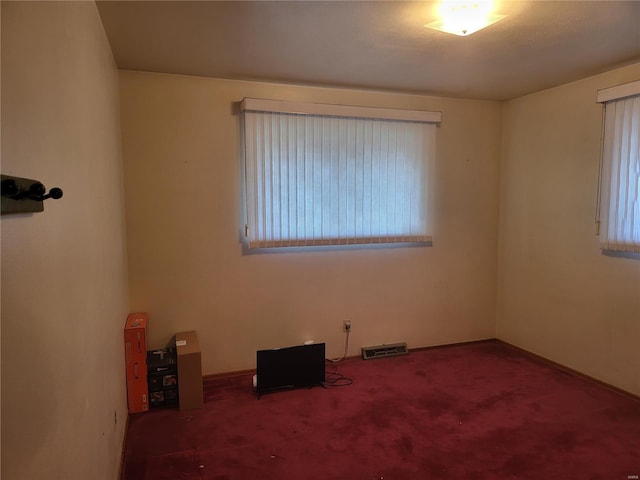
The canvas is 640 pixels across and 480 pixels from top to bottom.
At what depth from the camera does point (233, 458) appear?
7.94 feet

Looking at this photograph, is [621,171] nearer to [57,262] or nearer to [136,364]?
[57,262]

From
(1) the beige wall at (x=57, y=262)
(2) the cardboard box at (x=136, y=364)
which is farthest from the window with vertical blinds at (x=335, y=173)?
(1) the beige wall at (x=57, y=262)

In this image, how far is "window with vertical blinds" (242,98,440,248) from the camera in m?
3.43

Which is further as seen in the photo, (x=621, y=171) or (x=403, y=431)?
(x=621, y=171)

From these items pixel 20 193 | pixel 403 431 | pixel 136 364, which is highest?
pixel 20 193

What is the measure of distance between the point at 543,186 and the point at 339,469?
9.97 feet

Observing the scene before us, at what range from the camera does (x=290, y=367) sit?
129 inches

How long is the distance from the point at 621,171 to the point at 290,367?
2.96 m

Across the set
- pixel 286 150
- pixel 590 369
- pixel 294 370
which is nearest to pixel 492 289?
pixel 590 369

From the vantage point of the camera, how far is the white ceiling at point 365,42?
7.07 ft

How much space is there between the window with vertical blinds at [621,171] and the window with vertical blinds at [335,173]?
1.38 meters

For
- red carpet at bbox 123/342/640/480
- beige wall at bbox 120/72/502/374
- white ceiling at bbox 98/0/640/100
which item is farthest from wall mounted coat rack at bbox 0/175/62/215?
beige wall at bbox 120/72/502/374

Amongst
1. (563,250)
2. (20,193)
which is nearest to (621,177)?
(563,250)

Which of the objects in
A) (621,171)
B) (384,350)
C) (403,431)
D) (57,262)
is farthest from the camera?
(384,350)
